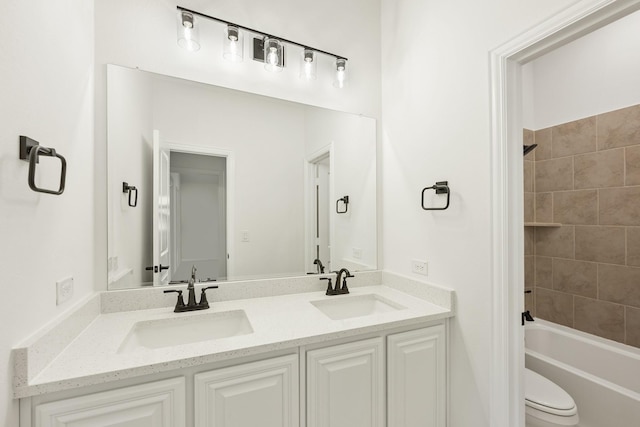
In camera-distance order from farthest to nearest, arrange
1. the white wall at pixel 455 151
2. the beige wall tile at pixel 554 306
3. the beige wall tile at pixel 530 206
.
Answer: the beige wall tile at pixel 530 206 < the beige wall tile at pixel 554 306 < the white wall at pixel 455 151

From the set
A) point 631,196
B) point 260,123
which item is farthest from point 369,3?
point 631,196

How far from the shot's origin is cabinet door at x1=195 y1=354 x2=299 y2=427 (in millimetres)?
1002

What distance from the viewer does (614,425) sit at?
165 centimetres

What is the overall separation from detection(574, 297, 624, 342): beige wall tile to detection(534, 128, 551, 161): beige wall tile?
126 centimetres

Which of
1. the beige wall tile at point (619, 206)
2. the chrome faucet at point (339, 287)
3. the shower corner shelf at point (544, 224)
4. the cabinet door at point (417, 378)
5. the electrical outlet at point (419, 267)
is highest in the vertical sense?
the beige wall tile at point (619, 206)

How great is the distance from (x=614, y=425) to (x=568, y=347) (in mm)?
626

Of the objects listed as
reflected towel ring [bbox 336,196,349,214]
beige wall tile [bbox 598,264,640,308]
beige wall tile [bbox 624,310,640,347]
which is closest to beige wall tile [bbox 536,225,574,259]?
beige wall tile [bbox 598,264,640,308]

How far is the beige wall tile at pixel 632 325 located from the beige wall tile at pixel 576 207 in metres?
0.67

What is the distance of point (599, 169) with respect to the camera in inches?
84.4

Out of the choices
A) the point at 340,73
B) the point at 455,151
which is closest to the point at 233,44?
the point at 340,73

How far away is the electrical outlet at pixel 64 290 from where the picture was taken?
99 centimetres

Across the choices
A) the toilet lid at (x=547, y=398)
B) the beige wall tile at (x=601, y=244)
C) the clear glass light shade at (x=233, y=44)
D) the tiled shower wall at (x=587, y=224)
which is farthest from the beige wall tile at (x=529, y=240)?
the clear glass light shade at (x=233, y=44)

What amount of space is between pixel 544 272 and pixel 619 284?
510mm

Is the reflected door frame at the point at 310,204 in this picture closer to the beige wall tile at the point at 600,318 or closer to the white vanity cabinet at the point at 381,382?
the white vanity cabinet at the point at 381,382
